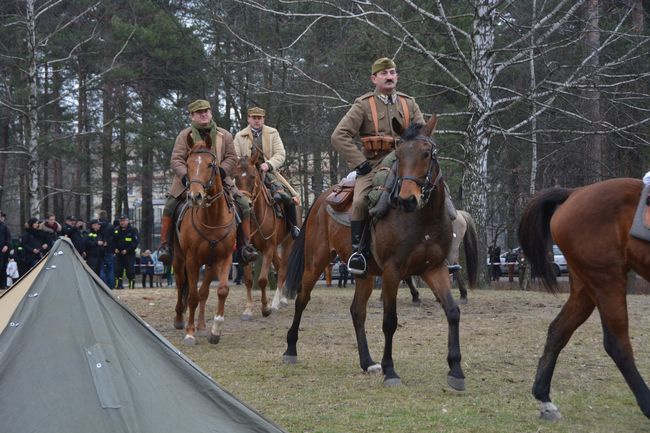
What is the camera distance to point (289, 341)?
10.1 m

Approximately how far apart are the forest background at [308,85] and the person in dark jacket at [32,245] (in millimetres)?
5324

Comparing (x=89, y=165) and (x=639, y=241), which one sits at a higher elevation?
(x=89, y=165)

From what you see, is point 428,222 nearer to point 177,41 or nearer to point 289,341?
point 289,341

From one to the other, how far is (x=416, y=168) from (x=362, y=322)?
6.98ft

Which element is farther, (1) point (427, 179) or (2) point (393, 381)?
(2) point (393, 381)

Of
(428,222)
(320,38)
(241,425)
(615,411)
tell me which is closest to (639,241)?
(615,411)

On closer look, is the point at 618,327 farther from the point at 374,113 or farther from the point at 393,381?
the point at 374,113

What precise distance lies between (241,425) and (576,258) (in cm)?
306

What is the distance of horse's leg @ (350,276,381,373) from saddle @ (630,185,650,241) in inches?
130

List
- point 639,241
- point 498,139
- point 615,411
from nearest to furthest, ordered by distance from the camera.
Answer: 1. point 639,241
2. point 615,411
3. point 498,139

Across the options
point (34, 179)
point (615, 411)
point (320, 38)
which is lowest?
point (615, 411)

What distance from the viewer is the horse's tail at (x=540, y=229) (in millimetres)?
7703

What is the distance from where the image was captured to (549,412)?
705cm

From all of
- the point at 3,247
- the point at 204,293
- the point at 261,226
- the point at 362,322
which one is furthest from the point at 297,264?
the point at 3,247
